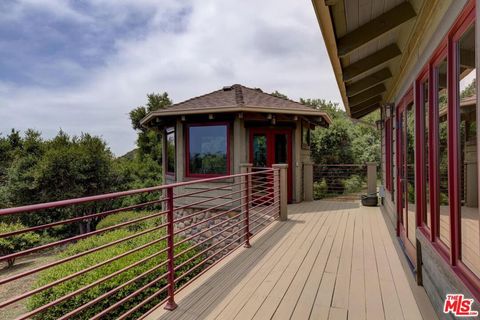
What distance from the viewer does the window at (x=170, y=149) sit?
29.8 ft

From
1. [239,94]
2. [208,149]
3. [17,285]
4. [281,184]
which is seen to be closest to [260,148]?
[208,149]

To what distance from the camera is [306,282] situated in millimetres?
2965

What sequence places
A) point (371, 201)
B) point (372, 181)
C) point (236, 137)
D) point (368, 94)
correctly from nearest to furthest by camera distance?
point (368, 94)
point (371, 201)
point (372, 181)
point (236, 137)

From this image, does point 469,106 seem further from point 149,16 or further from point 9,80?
point 9,80

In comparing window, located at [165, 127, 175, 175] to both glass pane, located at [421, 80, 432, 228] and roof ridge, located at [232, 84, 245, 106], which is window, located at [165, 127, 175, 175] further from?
glass pane, located at [421, 80, 432, 228]

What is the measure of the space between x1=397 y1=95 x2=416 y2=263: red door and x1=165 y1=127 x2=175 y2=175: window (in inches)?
251

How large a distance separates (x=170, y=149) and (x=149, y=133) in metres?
11.6

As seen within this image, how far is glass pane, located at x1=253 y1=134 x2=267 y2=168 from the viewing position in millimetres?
8461

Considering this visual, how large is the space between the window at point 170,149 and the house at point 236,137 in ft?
0.48

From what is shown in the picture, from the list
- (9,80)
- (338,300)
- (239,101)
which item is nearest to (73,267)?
(338,300)

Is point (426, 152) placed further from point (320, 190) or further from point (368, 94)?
point (320, 190)

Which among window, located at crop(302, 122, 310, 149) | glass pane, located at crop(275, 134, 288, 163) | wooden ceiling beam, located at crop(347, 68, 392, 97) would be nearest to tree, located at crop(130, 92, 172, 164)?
window, located at crop(302, 122, 310, 149)

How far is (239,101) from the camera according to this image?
8305 millimetres

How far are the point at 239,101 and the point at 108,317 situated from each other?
19.2ft
